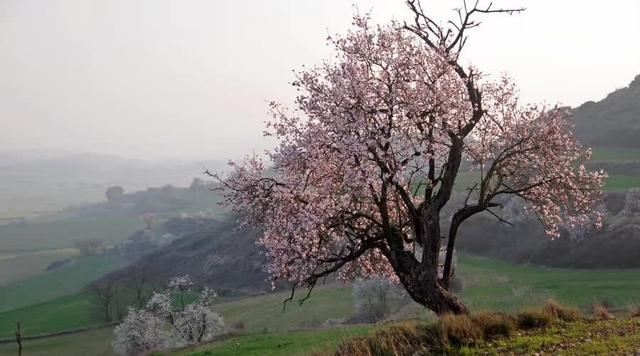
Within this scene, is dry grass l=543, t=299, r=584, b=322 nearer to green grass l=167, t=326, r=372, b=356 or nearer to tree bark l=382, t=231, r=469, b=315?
tree bark l=382, t=231, r=469, b=315

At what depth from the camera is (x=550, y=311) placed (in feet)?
61.7

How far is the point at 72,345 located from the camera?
85.7 meters

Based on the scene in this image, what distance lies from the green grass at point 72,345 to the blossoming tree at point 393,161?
69.6 metres

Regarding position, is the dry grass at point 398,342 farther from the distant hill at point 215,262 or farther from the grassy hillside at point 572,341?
the distant hill at point 215,262

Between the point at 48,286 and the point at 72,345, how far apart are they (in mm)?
94799

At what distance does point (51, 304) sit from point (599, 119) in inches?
5733

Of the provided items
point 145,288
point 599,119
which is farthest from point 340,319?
point 599,119

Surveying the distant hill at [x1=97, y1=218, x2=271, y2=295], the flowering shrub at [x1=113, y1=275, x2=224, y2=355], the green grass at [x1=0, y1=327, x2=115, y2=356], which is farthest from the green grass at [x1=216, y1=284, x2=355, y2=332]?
the distant hill at [x1=97, y1=218, x2=271, y2=295]

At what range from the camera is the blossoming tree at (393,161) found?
1688 cm

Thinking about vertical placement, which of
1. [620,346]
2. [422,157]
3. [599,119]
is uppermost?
[599,119]

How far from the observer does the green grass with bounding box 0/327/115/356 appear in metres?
79.9

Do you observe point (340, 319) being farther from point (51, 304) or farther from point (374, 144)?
point (51, 304)

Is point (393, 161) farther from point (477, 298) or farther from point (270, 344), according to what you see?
point (477, 298)

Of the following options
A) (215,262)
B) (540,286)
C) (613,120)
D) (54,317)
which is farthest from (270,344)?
(613,120)
